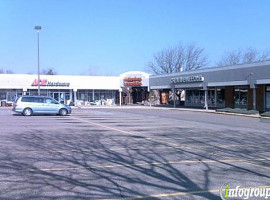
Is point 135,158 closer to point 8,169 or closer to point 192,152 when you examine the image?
point 192,152

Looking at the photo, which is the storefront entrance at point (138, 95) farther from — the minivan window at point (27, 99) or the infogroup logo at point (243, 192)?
the infogroup logo at point (243, 192)

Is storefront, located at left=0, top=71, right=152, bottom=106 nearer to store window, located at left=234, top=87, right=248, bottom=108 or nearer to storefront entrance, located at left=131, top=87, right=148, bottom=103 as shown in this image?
storefront entrance, located at left=131, top=87, right=148, bottom=103

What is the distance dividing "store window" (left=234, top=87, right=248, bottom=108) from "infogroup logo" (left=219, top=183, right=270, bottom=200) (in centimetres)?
3222

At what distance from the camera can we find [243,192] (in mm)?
6043

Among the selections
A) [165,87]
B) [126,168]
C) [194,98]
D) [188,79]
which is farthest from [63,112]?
[194,98]

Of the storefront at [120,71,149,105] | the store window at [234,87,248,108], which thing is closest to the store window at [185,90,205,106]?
the store window at [234,87,248,108]

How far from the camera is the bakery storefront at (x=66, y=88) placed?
1937 inches

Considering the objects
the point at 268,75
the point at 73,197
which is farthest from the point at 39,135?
the point at 268,75

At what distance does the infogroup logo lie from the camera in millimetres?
5793

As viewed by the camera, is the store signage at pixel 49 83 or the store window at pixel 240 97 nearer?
the store window at pixel 240 97

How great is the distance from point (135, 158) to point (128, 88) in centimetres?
5068

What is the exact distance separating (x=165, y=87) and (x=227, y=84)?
1304cm

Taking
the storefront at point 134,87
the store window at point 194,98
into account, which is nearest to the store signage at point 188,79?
the store window at point 194,98

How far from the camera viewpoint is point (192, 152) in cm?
1036
